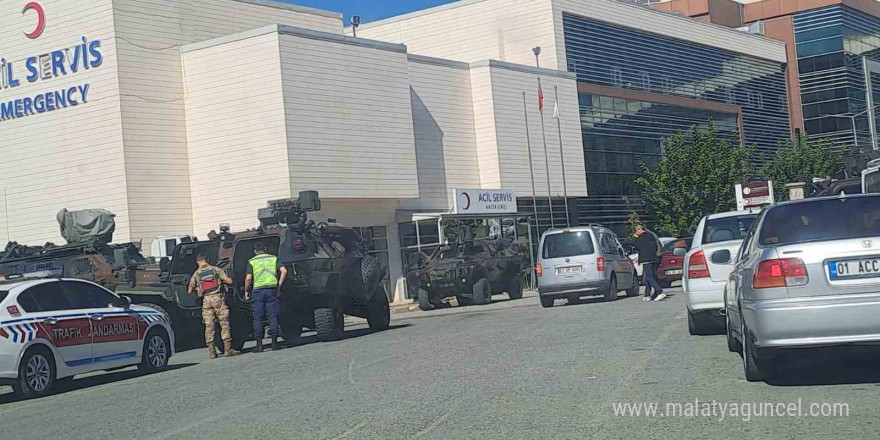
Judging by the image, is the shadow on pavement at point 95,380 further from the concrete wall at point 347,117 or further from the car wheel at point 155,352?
the concrete wall at point 347,117

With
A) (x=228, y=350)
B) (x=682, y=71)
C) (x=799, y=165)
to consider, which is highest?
(x=682, y=71)

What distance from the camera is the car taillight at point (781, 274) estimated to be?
8.40 m

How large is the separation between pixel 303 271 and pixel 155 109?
819 inches

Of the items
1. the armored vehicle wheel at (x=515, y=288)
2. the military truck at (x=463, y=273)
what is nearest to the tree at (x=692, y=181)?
the armored vehicle wheel at (x=515, y=288)

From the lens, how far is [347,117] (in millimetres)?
37750

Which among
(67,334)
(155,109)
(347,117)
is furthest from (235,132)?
(67,334)

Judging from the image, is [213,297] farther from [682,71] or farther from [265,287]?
[682,71]

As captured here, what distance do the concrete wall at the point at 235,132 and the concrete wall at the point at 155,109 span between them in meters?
0.30

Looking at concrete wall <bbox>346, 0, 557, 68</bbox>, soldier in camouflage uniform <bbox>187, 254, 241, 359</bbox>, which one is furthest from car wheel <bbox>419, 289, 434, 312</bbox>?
concrete wall <bbox>346, 0, 557, 68</bbox>

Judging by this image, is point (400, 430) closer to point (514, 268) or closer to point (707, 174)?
point (514, 268)

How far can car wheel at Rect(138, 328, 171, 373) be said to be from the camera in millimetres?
15234

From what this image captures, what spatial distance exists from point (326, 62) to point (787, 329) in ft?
99.2

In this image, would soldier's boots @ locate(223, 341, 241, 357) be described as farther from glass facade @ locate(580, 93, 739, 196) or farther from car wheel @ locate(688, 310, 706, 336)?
glass facade @ locate(580, 93, 739, 196)

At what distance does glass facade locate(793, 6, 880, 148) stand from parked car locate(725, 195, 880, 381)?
2445 inches
